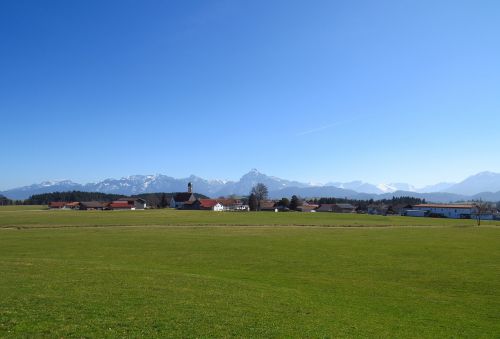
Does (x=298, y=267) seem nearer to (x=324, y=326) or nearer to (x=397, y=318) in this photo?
(x=397, y=318)

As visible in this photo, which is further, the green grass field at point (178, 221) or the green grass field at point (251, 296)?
the green grass field at point (178, 221)

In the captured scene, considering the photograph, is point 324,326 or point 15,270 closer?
point 324,326

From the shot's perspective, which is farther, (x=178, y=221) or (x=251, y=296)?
(x=178, y=221)

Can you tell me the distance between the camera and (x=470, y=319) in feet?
61.5

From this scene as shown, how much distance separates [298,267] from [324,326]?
1728cm

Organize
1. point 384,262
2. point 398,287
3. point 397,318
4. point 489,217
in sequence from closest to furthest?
point 397,318 → point 398,287 → point 384,262 → point 489,217

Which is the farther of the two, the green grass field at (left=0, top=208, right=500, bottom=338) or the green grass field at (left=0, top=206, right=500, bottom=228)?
the green grass field at (left=0, top=206, right=500, bottom=228)

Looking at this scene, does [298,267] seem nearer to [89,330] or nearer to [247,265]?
[247,265]

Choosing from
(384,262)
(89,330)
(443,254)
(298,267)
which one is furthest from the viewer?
(443,254)

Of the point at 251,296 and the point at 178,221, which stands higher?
the point at 178,221

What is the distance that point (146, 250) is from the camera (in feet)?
142

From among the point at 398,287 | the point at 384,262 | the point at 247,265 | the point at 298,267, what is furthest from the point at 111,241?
the point at 398,287

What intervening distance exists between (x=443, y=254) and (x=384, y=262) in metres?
11.0

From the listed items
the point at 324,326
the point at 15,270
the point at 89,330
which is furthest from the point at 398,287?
the point at 15,270
